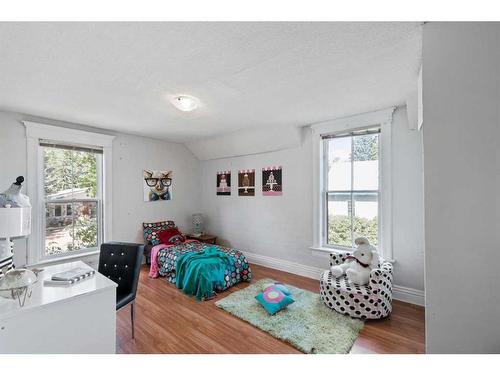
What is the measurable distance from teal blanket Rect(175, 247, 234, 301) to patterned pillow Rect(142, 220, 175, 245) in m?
0.97

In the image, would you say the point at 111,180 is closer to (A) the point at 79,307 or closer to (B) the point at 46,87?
(B) the point at 46,87

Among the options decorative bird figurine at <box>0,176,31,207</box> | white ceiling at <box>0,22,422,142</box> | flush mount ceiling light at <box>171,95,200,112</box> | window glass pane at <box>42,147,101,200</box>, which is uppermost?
white ceiling at <box>0,22,422,142</box>

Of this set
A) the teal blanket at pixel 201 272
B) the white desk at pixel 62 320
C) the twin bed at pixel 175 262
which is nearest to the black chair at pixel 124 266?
the white desk at pixel 62 320

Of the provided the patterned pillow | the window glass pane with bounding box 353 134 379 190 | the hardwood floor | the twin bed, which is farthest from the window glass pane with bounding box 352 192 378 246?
the patterned pillow

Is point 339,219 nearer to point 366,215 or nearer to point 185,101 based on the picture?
point 366,215

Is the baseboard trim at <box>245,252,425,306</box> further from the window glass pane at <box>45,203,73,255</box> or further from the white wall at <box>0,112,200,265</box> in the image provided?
the window glass pane at <box>45,203,73,255</box>

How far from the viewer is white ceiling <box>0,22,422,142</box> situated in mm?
1403

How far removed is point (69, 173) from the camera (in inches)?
131

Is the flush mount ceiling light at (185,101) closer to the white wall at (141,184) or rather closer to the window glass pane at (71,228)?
the white wall at (141,184)

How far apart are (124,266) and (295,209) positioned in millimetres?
2441

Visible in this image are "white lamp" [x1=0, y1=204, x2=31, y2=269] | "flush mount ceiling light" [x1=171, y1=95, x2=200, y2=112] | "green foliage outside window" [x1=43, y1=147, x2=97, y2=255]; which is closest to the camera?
"white lamp" [x1=0, y1=204, x2=31, y2=269]

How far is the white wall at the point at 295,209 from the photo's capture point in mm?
2662

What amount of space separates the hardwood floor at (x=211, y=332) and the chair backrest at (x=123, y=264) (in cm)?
43

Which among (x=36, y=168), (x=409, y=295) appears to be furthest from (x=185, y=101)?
(x=409, y=295)
